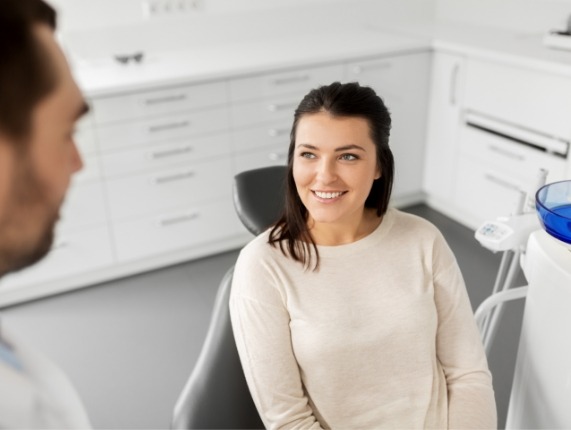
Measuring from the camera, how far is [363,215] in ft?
4.36

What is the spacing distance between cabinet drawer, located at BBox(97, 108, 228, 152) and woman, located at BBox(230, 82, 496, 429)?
1.45 m

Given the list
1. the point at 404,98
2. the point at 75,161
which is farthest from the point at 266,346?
the point at 404,98

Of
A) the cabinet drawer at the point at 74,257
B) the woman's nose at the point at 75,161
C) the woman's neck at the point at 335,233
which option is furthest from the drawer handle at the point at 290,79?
the woman's nose at the point at 75,161

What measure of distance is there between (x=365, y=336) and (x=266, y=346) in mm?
199

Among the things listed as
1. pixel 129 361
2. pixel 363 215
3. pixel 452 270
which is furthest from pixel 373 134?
pixel 129 361

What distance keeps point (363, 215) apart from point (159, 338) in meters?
1.35

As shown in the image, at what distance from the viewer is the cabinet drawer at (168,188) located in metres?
2.65

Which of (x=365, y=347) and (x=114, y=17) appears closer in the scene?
(x=365, y=347)

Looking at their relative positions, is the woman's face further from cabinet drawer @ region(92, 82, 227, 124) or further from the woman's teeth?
cabinet drawer @ region(92, 82, 227, 124)

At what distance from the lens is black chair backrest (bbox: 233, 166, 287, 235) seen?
1379 mm

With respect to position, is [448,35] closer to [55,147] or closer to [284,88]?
[284,88]

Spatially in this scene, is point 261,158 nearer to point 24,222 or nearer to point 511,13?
point 511,13

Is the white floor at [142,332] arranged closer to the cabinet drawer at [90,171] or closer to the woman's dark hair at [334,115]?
the cabinet drawer at [90,171]

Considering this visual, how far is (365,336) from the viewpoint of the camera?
1.20 meters
